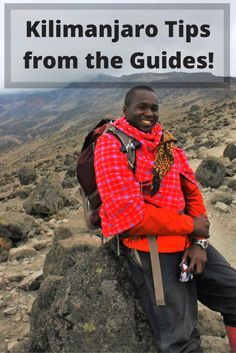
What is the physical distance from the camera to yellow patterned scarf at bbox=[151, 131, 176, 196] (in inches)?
137

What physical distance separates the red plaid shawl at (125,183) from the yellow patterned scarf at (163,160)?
0.13 feet

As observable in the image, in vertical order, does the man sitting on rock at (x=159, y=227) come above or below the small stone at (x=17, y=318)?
above

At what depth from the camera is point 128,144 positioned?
3387mm

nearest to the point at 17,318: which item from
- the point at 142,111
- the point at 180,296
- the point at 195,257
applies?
the point at 180,296

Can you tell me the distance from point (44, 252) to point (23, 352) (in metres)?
4.23

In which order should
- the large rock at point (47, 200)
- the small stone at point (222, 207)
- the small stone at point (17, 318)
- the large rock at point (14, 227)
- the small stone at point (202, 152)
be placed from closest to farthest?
the small stone at point (17, 318) < the large rock at point (14, 227) < the small stone at point (222, 207) < the large rock at point (47, 200) < the small stone at point (202, 152)

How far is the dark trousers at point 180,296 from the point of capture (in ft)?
10.9

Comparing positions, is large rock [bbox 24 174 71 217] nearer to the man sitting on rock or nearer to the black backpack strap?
the man sitting on rock

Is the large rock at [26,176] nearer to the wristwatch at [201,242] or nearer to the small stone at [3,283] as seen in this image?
the small stone at [3,283]

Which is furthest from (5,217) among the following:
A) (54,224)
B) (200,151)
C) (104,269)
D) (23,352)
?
(200,151)

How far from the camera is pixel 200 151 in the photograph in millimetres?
18078

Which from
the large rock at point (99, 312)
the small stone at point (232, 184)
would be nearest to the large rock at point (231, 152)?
the small stone at point (232, 184)

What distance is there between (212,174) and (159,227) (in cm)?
883

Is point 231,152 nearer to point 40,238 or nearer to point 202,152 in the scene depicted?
point 202,152
